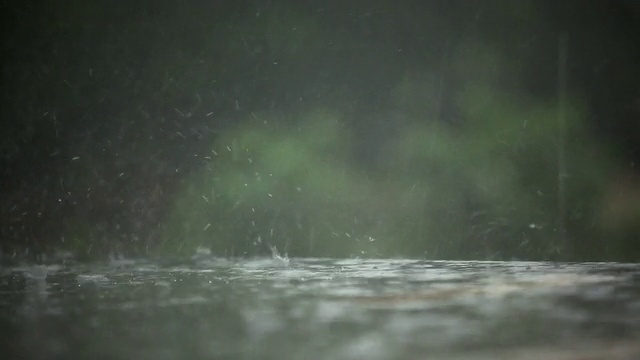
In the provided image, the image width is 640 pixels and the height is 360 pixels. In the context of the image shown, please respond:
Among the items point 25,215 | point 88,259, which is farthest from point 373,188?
point 25,215

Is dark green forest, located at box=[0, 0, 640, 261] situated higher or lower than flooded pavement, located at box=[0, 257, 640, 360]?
higher

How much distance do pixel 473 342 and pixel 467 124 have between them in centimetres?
82

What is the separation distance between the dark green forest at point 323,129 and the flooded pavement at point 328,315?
286 millimetres

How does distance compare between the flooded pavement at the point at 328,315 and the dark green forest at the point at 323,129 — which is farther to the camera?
the dark green forest at the point at 323,129

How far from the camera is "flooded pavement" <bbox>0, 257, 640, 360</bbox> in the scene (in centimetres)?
39

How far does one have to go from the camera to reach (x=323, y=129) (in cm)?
118

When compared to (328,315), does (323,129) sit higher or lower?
higher

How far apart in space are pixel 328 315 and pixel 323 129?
0.71m

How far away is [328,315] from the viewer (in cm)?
50

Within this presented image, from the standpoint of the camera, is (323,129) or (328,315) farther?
(323,129)

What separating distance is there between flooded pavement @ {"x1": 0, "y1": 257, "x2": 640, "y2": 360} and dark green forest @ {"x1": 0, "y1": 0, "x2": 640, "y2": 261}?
0.94ft

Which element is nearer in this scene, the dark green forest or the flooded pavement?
the flooded pavement

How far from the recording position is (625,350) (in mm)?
375

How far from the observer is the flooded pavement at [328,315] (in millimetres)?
392
